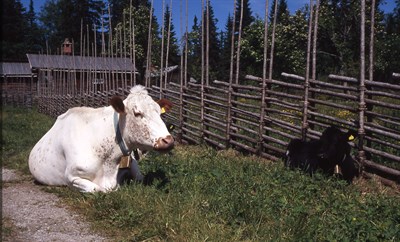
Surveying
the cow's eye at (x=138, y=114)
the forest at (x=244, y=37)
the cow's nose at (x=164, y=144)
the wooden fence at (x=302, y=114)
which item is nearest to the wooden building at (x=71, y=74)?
the forest at (x=244, y=37)

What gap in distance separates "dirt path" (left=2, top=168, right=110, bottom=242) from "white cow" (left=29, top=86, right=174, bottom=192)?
1.17 feet

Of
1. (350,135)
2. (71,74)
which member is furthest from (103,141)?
(71,74)

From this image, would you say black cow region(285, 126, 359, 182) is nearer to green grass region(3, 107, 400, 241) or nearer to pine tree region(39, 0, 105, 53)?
green grass region(3, 107, 400, 241)

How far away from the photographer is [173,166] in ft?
17.8

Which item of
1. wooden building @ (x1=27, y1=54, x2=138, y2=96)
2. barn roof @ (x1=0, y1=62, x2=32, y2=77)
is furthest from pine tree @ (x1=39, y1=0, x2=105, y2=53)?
wooden building @ (x1=27, y1=54, x2=138, y2=96)

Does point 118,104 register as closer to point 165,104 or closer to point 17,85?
point 165,104

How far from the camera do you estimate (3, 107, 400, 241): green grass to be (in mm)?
3174

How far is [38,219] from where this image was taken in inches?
146

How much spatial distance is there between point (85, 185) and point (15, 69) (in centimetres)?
3819

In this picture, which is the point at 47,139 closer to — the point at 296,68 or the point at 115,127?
the point at 115,127

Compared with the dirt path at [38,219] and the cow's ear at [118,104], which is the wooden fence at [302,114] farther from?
the dirt path at [38,219]

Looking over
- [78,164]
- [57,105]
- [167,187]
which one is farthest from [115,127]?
[57,105]

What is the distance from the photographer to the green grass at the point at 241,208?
3.17 meters

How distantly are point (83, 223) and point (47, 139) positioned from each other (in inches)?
83.6
